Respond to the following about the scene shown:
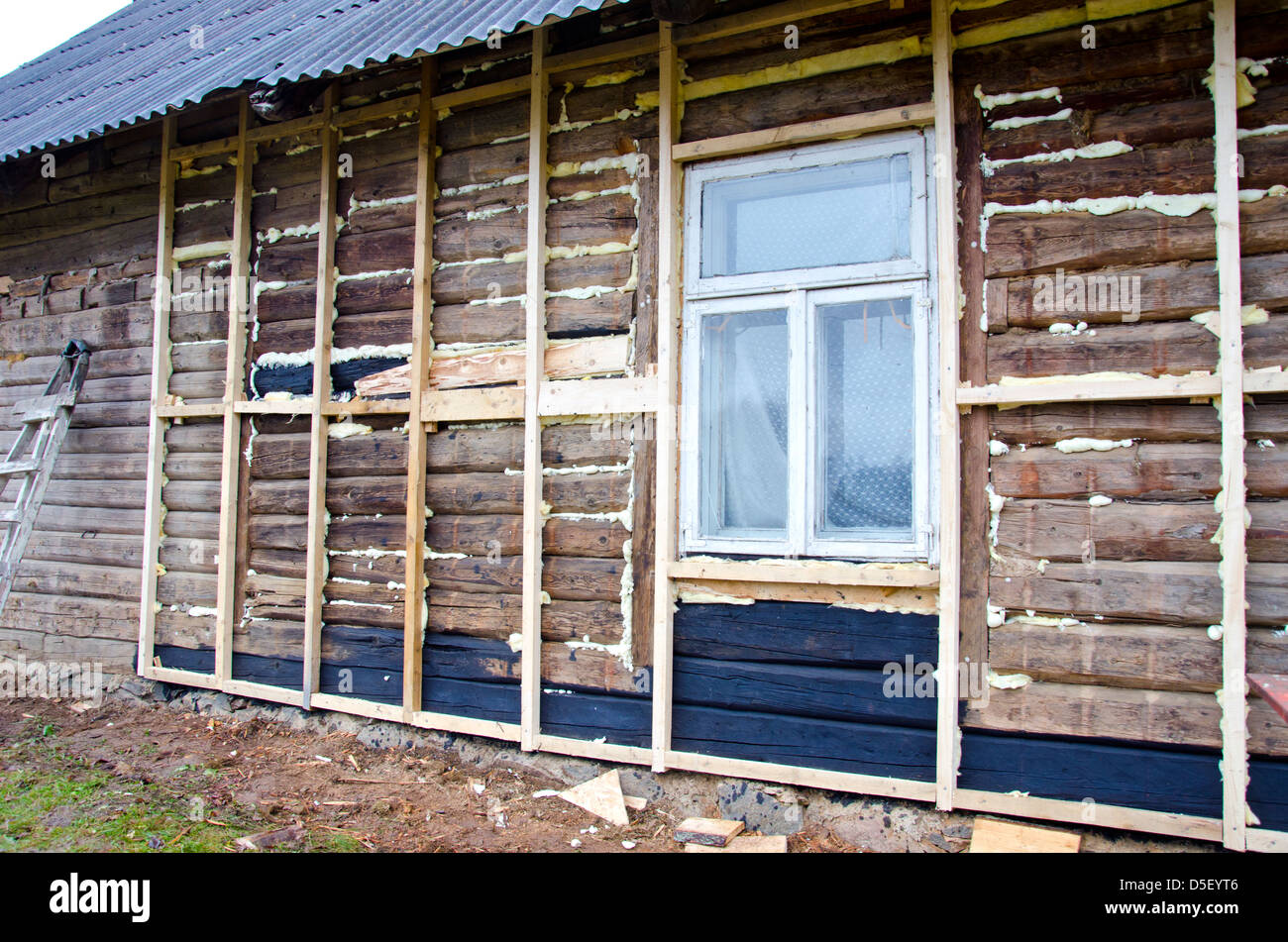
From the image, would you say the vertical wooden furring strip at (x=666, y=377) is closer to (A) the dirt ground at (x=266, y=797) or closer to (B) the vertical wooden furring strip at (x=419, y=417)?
(A) the dirt ground at (x=266, y=797)

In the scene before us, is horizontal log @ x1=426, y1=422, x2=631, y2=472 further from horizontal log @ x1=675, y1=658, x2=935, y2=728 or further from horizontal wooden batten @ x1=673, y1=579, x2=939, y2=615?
horizontal log @ x1=675, y1=658, x2=935, y2=728

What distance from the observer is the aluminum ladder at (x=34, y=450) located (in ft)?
18.1

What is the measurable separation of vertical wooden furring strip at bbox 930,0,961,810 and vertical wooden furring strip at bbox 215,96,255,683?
4.24 meters

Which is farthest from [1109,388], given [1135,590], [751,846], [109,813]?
[109,813]

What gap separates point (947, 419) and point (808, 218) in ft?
3.83

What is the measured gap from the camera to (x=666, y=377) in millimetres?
3984

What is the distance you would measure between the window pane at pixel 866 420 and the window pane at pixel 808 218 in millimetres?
278

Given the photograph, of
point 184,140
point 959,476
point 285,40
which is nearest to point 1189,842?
point 959,476

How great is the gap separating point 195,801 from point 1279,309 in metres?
5.22

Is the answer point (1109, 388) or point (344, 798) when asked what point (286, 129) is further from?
point (1109, 388)

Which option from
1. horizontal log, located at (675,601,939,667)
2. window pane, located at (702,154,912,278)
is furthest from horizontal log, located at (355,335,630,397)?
horizontal log, located at (675,601,939,667)

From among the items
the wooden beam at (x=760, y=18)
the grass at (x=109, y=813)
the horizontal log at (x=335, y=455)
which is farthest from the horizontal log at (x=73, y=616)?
the wooden beam at (x=760, y=18)

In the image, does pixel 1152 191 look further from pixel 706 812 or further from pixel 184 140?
pixel 184 140

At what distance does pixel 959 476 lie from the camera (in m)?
3.50
